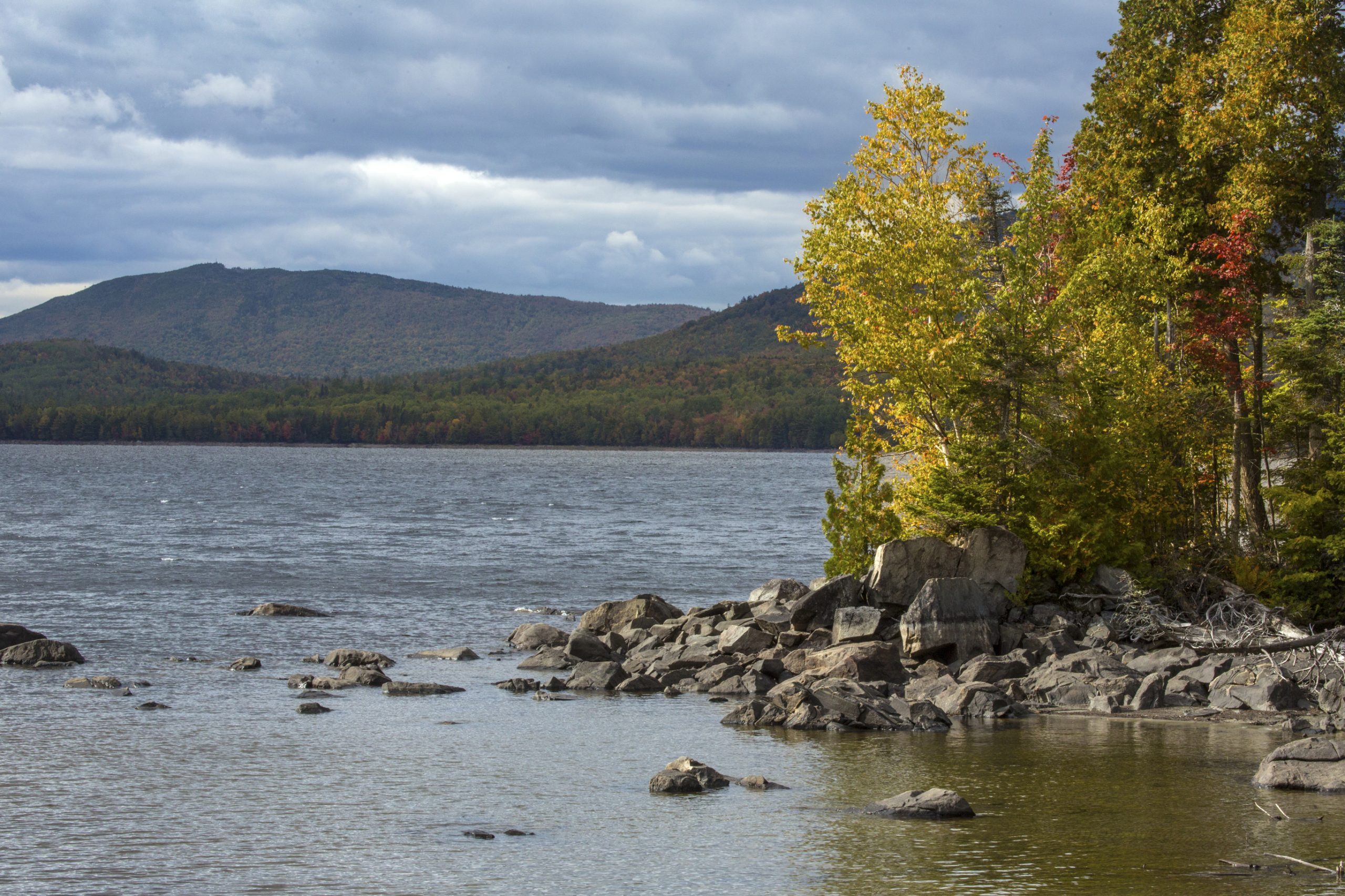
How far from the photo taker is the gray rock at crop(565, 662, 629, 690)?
28.6m

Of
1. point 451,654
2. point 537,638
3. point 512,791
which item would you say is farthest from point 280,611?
point 512,791

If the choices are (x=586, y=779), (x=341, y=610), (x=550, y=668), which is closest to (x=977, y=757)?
(x=586, y=779)

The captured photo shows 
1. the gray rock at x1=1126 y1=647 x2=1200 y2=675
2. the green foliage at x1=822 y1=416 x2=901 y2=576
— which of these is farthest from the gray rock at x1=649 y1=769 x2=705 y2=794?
the green foliage at x1=822 y1=416 x2=901 y2=576

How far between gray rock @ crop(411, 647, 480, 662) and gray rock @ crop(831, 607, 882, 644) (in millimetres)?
10025

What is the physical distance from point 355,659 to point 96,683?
608 cm

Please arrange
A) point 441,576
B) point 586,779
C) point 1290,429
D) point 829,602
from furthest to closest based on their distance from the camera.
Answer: point 441,576, point 1290,429, point 829,602, point 586,779

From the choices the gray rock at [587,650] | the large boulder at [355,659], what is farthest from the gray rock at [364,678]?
the gray rock at [587,650]

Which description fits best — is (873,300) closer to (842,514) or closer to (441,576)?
(842,514)

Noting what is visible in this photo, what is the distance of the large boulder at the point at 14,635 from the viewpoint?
31.8 meters

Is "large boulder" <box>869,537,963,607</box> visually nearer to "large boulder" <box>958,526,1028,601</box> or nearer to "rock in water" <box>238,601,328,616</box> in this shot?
"large boulder" <box>958,526,1028,601</box>

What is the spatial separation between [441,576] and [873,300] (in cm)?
2708

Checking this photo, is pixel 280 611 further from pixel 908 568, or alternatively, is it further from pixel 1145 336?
pixel 1145 336

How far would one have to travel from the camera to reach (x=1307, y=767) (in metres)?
18.6

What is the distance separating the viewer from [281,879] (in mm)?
14484
